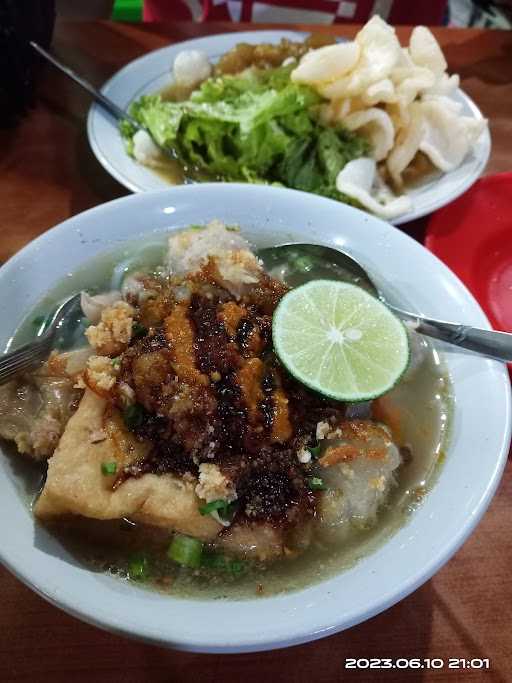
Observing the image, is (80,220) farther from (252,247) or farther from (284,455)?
(284,455)

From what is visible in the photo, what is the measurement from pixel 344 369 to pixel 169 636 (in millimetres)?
671

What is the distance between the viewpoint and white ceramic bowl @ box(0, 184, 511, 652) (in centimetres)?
98

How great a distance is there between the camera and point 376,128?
242cm

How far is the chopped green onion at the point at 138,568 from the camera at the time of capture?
Result: 1143mm

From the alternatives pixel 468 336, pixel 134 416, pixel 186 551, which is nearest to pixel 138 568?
pixel 186 551

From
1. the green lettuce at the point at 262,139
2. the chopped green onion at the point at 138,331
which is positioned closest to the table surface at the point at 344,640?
the chopped green onion at the point at 138,331

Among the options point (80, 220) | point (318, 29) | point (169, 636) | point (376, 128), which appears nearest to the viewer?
point (169, 636)

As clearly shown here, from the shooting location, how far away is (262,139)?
7.91 feet

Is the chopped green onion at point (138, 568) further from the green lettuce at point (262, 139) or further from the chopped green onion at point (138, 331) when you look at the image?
the green lettuce at point (262, 139)

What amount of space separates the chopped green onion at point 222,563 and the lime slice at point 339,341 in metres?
0.43

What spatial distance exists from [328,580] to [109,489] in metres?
0.50

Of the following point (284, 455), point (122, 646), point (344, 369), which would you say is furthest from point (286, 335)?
point (122, 646)

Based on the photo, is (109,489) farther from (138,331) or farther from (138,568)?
(138,331)

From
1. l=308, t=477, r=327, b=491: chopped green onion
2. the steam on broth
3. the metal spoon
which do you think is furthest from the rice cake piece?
the metal spoon
